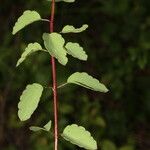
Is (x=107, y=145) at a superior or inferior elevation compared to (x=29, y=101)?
inferior

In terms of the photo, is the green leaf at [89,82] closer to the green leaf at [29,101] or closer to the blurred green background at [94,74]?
the green leaf at [29,101]

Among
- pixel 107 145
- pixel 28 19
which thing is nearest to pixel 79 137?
pixel 28 19

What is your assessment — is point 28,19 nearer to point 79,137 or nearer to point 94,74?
point 79,137

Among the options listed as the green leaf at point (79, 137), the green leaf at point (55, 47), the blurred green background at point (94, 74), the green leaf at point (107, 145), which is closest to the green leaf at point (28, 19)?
the green leaf at point (55, 47)

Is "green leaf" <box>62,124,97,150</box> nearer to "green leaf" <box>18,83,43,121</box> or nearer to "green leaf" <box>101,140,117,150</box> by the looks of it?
"green leaf" <box>18,83,43,121</box>

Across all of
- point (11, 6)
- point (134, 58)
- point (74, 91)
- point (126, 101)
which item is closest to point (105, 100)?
point (126, 101)

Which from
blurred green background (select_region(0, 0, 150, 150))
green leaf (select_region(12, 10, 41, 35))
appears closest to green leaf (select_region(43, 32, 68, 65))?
green leaf (select_region(12, 10, 41, 35))
